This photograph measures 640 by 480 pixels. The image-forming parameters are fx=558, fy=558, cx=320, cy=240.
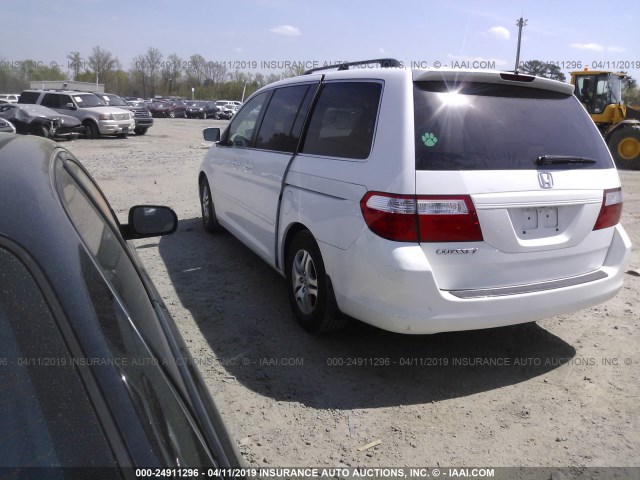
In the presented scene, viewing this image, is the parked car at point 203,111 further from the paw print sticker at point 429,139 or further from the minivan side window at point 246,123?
the paw print sticker at point 429,139

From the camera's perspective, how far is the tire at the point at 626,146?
16031mm

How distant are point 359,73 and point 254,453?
2.57 m

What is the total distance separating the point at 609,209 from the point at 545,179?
0.67 m

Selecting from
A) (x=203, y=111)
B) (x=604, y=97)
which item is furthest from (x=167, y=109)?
(x=604, y=97)

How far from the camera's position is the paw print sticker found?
128 inches

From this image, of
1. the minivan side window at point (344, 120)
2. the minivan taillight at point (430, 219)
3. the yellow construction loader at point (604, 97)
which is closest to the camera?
the minivan taillight at point (430, 219)

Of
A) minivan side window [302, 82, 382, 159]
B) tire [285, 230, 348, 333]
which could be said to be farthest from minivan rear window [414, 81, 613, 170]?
tire [285, 230, 348, 333]

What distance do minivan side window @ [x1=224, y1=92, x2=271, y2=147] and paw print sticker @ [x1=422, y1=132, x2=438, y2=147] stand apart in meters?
2.39

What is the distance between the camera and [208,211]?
6.84 metres

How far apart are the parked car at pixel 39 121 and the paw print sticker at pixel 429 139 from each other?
18.6m

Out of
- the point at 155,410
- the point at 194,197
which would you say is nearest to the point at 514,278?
the point at 155,410

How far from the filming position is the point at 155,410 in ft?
3.86

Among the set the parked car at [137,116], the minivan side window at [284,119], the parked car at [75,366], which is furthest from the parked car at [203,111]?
the parked car at [75,366]

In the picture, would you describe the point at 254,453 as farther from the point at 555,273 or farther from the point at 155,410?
the point at 555,273
